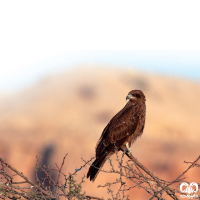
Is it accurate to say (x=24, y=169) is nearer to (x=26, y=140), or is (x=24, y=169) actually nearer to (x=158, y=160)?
(x=26, y=140)

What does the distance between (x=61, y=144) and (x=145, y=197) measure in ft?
32.0

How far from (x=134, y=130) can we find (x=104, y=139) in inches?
30.1

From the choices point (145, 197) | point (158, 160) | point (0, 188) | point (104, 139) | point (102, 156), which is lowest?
point (0, 188)

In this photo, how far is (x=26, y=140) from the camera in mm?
26500

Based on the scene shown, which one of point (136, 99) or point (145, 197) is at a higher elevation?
point (145, 197)

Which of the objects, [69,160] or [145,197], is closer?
[145,197]

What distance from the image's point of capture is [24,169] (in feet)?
76.4

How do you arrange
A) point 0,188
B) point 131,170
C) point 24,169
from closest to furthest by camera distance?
point 0,188 → point 131,170 → point 24,169

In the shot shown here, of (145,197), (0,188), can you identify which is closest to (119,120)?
(0,188)

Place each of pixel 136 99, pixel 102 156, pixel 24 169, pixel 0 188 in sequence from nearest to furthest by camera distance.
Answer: pixel 0 188, pixel 102 156, pixel 136 99, pixel 24 169

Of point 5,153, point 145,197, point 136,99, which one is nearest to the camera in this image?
point 136,99

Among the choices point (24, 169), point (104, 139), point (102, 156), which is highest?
point (24, 169)

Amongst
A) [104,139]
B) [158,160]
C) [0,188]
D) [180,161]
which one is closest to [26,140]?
[158,160]

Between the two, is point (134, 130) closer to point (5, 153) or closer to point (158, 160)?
point (158, 160)
